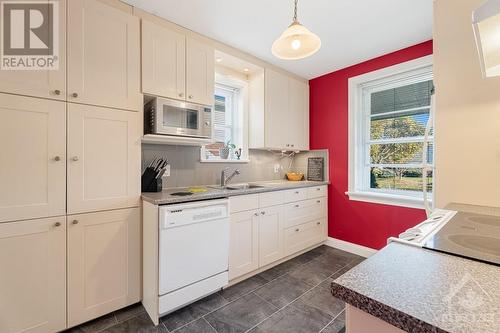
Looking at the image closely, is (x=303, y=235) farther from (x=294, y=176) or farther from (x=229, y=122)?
(x=229, y=122)

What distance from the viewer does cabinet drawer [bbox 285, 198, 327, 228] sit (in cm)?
273

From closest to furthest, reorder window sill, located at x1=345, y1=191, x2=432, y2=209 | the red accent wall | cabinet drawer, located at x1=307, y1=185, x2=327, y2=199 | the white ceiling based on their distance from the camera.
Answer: the white ceiling, window sill, located at x1=345, y1=191, x2=432, y2=209, the red accent wall, cabinet drawer, located at x1=307, y1=185, x2=327, y2=199

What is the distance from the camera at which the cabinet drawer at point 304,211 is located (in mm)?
2732

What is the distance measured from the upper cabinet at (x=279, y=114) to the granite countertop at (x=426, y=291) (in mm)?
2377

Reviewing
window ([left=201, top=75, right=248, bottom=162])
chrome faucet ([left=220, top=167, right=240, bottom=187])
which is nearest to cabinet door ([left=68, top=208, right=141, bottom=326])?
chrome faucet ([left=220, top=167, right=240, bottom=187])

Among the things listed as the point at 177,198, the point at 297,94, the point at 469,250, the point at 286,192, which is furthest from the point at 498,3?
the point at 297,94

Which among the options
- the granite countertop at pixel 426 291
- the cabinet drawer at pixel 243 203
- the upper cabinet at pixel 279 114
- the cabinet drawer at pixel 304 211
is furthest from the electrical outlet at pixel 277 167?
the granite countertop at pixel 426 291

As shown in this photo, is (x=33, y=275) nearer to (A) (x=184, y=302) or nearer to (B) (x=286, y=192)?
(A) (x=184, y=302)

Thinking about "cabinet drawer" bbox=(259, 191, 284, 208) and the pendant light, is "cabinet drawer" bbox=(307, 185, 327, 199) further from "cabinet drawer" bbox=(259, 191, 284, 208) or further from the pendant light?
the pendant light

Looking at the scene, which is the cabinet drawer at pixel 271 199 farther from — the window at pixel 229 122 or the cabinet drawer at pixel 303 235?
the window at pixel 229 122

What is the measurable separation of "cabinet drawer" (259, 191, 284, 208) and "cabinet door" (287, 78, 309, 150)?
0.97 m

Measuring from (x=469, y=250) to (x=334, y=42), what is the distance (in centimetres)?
239

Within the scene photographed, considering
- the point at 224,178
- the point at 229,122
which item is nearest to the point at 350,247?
the point at 224,178

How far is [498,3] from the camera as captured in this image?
28.1 inches
